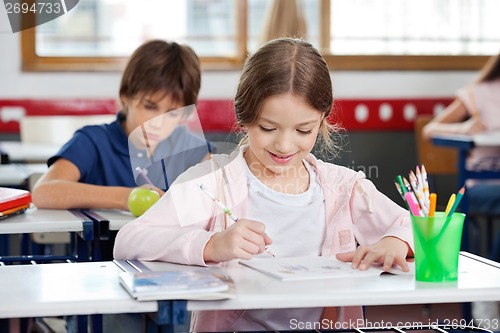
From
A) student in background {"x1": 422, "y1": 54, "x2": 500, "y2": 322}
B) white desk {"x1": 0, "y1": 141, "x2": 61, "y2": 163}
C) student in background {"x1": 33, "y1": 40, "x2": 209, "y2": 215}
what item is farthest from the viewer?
student in background {"x1": 422, "y1": 54, "x2": 500, "y2": 322}

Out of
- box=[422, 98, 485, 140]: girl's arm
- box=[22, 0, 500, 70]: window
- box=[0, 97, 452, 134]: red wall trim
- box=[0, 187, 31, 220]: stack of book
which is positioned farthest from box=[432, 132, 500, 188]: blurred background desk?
box=[0, 187, 31, 220]: stack of book

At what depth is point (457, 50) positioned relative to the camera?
510 centimetres

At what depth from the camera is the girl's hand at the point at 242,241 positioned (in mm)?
1497

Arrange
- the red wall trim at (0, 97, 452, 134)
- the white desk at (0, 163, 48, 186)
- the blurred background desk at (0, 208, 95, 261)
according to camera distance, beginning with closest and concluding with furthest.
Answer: the blurred background desk at (0, 208, 95, 261), the white desk at (0, 163, 48, 186), the red wall trim at (0, 97, 452, 134)

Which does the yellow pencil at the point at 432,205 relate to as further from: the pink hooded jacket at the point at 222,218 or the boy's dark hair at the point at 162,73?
the boy's dark hair at the point at 162,73

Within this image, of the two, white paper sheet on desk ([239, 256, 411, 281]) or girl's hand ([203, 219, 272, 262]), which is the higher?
girl's hand ([203, 219, 272, 262])

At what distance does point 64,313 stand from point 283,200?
2.38 feet

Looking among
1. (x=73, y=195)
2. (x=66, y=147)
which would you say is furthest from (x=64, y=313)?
(x=66, y=147)

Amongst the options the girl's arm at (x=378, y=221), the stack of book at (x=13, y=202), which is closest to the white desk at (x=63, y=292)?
the girl's arm at (x=378, y=221)

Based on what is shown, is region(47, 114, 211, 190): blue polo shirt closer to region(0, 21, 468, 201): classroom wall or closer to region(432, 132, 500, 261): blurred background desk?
region(432, 132, 500, 261): blurred background desk

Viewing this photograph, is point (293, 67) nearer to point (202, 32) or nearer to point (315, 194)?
point (315, 194)

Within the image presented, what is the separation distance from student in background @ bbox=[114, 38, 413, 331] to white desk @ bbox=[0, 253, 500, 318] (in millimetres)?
111

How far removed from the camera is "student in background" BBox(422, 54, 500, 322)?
13.8 ft

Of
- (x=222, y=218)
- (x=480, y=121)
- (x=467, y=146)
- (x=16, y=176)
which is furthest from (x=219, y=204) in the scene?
(x=480, y=121)
